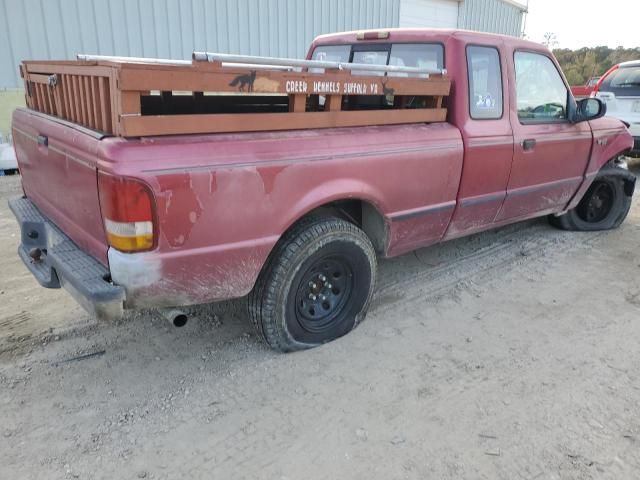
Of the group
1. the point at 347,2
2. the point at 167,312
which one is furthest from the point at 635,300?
the point at 347,2

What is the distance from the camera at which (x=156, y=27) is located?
794 centimetres

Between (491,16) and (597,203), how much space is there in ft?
39.3

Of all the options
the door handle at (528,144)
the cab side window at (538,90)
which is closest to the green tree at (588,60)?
the cab side window at (538,90)

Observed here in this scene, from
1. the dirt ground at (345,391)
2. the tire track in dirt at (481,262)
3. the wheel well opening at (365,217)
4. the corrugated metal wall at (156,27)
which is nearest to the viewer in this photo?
the dirt ground at (345,391)

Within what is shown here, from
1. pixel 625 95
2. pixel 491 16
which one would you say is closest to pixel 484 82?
pixel 625 95

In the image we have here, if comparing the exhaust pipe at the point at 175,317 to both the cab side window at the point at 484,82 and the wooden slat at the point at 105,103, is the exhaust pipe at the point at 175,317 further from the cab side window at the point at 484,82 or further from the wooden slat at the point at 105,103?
the cab side window at the point at 484,82

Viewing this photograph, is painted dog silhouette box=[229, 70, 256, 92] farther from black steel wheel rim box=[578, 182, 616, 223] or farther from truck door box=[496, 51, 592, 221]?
black steel wheel rim box=[578, 182, 616, 223]

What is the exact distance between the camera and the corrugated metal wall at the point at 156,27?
7012mm

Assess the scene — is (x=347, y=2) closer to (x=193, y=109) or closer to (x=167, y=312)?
(x=193, y=109)

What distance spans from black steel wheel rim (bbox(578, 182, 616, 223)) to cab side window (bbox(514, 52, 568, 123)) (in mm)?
1473

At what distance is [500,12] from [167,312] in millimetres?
16919

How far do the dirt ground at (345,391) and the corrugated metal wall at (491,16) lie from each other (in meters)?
12.0

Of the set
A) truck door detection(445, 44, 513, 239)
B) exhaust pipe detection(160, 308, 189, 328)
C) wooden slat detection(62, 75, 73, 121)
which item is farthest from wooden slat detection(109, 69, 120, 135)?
truck door detection(445, 44, 513, 239)

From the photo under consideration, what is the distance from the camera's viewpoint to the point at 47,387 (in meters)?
2.76
